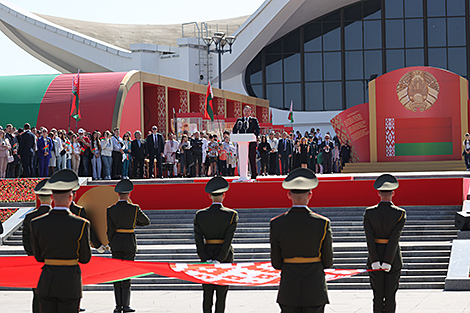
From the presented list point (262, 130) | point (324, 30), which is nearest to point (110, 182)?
point (262, 130)

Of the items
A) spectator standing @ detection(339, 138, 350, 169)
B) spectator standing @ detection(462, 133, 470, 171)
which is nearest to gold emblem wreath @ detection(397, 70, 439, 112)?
spectator standing @ detection(462, 133, 470, 171)

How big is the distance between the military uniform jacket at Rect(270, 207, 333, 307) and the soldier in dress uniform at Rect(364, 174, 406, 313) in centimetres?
210

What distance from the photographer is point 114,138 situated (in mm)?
19344

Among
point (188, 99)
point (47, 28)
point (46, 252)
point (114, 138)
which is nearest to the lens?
point (46, 252)

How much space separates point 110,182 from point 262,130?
10.5 metres

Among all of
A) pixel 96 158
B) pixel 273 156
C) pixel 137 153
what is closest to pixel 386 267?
pixel 96 158

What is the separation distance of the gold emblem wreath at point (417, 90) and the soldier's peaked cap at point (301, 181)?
2036cm

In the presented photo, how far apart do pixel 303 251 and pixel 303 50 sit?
1647 inches

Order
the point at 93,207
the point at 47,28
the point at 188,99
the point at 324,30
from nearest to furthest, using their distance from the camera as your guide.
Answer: the point at 93,207 → the point at 188,99 → the point at 47,28 → the point at 324,30

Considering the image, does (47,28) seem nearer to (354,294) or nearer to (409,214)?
(409,214)

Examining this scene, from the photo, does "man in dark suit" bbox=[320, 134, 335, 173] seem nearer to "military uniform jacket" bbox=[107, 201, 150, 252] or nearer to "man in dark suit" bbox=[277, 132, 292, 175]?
"man in dark suit" bbox=[277, 132, 292, 175]

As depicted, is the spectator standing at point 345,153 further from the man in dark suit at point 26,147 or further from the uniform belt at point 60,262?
the uniform belt at point 60,262

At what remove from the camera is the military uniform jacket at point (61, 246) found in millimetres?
5441

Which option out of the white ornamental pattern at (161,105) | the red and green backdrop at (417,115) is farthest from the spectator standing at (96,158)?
the red and green backdrop at (417,115)
